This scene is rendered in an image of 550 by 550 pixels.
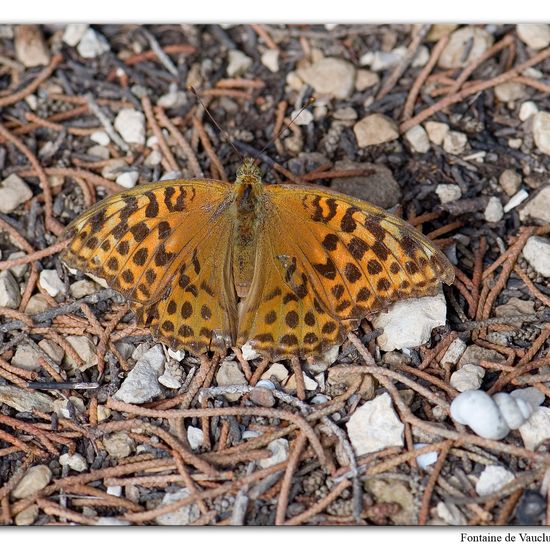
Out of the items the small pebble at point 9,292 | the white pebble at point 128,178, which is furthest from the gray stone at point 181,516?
the white pebble at point 128,178

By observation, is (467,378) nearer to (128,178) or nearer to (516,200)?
(516,200)

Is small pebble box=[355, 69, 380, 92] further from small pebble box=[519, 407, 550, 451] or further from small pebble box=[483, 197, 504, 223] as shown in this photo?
small pebble box=[519, 407, 550, 451]

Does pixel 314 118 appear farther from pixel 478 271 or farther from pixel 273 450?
pixel 273 450

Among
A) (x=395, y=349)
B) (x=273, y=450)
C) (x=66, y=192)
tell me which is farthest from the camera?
(x=66, y=192)

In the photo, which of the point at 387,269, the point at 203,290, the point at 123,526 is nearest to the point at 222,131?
the point at 203,290

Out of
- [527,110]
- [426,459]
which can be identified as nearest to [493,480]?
[426,459]

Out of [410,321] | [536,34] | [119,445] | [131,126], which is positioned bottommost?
[119,445]

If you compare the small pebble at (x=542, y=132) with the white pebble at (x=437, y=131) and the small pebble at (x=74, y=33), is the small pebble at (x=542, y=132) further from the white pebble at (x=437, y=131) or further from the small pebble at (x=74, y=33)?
the small pebble at (x=74, y=33)
